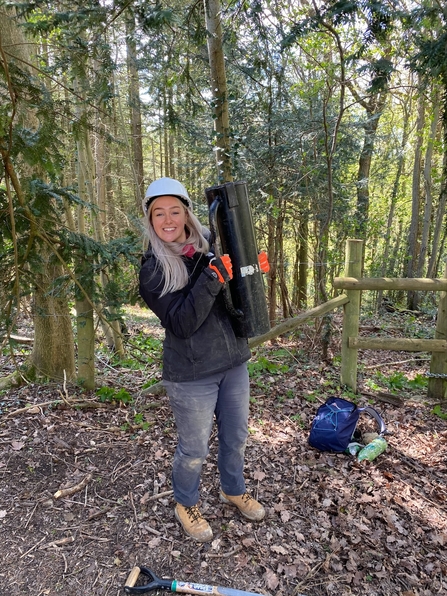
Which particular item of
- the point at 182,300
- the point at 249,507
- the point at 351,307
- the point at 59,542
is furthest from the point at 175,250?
the point at 351,307

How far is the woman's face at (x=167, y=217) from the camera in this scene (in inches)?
78.4

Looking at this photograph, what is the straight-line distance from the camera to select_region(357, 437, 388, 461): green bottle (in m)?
2.99

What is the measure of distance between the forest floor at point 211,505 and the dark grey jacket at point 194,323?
3.43 ft

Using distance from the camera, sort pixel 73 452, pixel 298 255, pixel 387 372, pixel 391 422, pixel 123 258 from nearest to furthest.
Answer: pixel 73 452 < pixel 123 258 < pixel 391 422 < pixel 387 372 < pixel 298 255

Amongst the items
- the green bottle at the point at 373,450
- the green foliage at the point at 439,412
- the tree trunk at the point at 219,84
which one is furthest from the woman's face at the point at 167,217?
the green foliage at the point at 439,412

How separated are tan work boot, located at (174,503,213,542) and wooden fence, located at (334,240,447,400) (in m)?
2.45

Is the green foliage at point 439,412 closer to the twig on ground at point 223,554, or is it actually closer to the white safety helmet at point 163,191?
the twig on ground at point 223,554

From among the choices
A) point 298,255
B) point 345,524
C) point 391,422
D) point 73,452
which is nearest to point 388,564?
point 345,524

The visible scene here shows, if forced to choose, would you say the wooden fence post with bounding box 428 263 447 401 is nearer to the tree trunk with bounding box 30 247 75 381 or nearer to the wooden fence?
the wooden fence

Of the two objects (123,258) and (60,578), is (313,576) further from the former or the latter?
(123,258)

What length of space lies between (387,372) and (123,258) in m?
3.83

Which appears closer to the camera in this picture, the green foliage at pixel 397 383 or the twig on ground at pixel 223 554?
the twig on ground at pixel 223 554

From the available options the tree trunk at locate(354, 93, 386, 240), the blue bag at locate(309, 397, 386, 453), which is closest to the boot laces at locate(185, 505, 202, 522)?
the blue bag at locate(309, 397, 386, 453)

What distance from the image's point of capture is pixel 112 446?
298 centimetres
